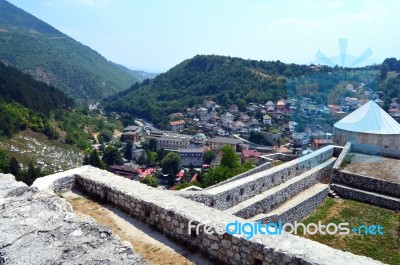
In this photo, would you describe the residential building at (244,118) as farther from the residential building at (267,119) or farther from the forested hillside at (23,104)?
the forested hillside at (23,104)

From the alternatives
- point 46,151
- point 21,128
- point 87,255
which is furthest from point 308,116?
point 21,128

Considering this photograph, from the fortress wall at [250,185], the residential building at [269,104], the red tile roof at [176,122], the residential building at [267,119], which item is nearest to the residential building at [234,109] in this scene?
the residential building at [269,104]

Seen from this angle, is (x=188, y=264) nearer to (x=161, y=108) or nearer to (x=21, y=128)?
(x=21, y=128)

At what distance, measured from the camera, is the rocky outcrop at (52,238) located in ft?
11.4

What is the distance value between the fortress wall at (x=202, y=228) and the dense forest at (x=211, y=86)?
7197 cm

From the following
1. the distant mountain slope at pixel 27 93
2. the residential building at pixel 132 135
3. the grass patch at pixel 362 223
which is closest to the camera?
the grass patch at pixel 362 223

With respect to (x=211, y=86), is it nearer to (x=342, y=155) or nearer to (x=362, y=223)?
(x=342, y=155)

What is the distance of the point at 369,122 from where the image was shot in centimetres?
1562

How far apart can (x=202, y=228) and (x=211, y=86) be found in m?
104

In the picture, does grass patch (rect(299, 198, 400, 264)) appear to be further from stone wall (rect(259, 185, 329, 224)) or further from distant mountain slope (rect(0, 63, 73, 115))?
distant mountain slope (rect(0, 63, 73, 115))

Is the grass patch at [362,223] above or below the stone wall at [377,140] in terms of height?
below

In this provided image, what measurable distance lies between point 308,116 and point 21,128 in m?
57.6

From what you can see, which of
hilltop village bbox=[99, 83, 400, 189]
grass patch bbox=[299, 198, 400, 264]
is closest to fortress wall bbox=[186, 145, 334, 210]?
grass patch bbox=[299, 198, 400, 264]

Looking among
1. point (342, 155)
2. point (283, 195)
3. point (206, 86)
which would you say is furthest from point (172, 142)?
point (283, 195)
